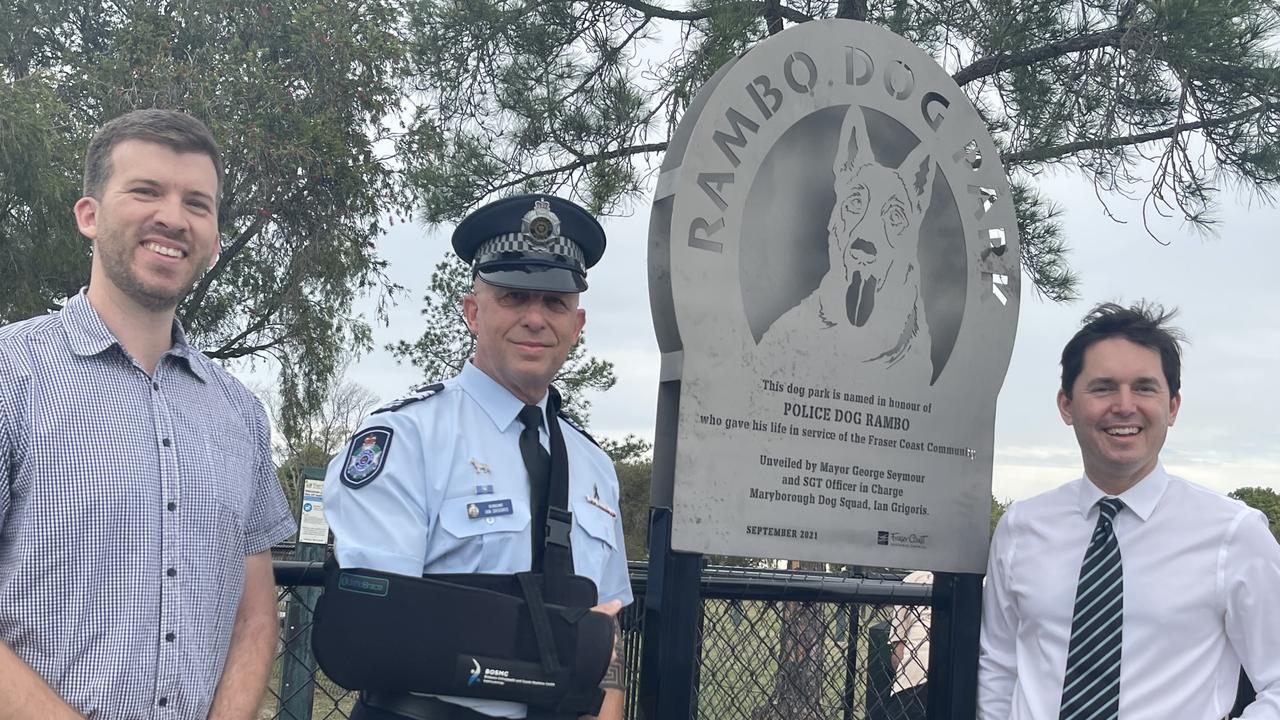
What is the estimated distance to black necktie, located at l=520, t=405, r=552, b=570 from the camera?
2086 mm

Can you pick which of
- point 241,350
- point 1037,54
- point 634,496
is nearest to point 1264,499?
point 634,496

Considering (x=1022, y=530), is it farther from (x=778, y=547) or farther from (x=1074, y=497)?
(x=778, y=547)

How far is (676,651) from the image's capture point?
2428 millimetres

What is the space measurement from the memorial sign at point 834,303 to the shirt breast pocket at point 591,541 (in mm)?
175

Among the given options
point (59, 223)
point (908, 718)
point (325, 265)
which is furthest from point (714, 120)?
point (325, 265)

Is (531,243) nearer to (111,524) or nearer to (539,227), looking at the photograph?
(539,227)

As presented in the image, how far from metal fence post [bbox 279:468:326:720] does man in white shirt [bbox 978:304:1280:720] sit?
1.54m

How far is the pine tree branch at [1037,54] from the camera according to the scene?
671 centimetres

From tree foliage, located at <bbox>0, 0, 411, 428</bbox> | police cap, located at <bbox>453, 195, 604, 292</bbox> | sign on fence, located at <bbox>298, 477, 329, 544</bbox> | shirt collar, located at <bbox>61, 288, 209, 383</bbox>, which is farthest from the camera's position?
tree foliage, located at <bbox>0, 0, 411, 428</bbox>

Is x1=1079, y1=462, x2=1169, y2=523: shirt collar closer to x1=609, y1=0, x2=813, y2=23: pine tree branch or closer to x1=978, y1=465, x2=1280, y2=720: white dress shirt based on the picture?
x1=978, y1=465, x2=1280, y2=720: white dress shirt

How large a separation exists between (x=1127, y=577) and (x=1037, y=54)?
5.36m

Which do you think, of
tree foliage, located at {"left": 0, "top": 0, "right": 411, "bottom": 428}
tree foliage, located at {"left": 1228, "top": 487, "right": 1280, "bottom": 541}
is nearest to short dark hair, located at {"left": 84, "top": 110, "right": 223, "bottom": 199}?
tree foliage, located at {"left": 0, "top": 0, "right": 411, "bottom": 428}

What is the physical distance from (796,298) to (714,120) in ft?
1.46

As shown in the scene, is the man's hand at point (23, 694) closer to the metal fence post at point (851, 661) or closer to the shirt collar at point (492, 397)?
the shirt collar at point (492, 397)
